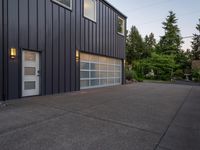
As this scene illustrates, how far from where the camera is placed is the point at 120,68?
14.1 m

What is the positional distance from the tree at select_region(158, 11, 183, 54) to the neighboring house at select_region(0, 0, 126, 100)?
21.9 meters

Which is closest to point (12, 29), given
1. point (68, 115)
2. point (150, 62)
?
point (68, 115)

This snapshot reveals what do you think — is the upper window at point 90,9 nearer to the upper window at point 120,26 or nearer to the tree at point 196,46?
the upper window at point 120,26

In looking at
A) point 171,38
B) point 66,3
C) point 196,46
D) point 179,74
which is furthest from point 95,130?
point 196,46

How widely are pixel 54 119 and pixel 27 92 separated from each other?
3.33 m

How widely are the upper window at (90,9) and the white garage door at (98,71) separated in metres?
2.27

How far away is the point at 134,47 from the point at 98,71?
73.5 ft

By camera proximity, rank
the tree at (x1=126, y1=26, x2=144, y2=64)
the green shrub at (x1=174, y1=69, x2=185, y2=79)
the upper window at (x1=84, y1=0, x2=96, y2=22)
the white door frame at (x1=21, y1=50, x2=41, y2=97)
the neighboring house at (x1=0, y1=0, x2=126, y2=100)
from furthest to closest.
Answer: the tree at (x1=126, y1=26, x2=144, y2=64) → the green shrub at (x1=174, y1=69, x2=185, y2=79) → the upper window at (x1=84, y1=0, x2=96, y2=22) → the white door frame at (x1=21, y1=50, x2=41, y2=97) → the neighboring house at (x1=0, y1=0, x2=126, y2=100)

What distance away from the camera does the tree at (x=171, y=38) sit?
3061cm

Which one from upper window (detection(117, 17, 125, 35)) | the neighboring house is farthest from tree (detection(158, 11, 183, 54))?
the neighboring house

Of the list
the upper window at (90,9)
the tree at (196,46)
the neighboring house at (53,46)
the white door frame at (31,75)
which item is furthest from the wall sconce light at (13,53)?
the tree at (196,46)

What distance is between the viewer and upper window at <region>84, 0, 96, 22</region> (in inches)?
378

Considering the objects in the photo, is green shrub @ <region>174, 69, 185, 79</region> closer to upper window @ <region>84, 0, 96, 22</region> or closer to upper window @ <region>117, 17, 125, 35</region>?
upper window @ <region>117, 17, 125, 35</region>

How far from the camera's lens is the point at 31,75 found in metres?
6.74
